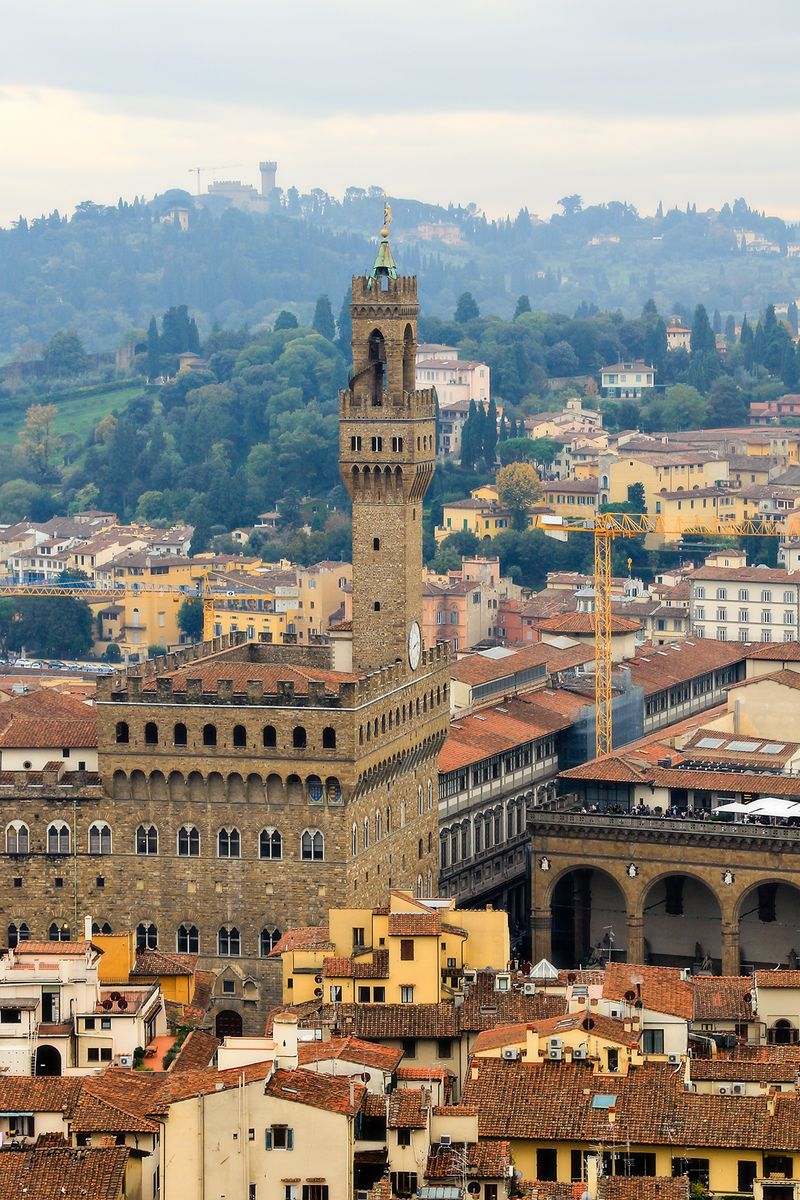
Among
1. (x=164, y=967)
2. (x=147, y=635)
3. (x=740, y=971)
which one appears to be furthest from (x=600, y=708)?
(x=147, y=635)

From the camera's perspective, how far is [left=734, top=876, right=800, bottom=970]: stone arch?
8156cm

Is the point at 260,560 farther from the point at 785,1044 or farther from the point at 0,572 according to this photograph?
the point at 785,1044

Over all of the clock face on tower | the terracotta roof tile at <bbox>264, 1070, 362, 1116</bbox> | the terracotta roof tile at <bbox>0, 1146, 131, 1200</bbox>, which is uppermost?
the clock face on tower

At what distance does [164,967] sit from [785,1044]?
1386 cm

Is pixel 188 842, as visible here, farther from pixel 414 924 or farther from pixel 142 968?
pixel 414 924

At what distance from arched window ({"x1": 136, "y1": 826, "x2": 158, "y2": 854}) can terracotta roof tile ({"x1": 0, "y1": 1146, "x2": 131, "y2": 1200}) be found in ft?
71.5

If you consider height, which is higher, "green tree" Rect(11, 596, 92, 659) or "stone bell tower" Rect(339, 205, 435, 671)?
"stone bell tower" Rect(339, 205, 435, 671)

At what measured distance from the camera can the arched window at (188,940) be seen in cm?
7481

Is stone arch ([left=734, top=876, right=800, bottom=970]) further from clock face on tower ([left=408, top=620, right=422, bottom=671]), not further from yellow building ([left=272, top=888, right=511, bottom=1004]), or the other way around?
yellow building ([left=272, top=888, right=511, bottom=1004])

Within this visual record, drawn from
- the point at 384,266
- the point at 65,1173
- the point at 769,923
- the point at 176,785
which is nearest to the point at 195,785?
the point at 176,785

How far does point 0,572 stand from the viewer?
630 ft

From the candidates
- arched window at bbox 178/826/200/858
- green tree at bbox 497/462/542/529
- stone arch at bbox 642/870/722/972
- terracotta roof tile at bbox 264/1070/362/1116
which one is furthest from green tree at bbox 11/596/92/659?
terracotta roof tile at bbox 264/1070/362/1116

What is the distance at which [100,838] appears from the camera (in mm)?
75312

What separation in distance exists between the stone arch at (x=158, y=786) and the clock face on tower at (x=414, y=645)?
760 cm
